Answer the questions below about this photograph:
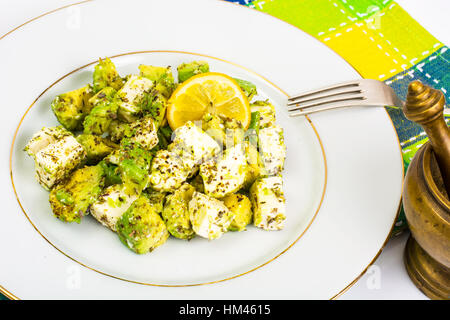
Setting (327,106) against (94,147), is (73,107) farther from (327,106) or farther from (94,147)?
(327,106)

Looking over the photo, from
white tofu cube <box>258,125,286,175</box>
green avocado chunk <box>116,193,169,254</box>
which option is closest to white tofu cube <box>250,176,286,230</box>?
white tofu cube <box>258,125,286,175</box>

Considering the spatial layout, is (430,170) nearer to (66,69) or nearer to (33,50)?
(66,69)

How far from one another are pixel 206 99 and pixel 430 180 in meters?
1.08

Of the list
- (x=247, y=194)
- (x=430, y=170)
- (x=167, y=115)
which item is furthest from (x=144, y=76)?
(x=430, y=170)

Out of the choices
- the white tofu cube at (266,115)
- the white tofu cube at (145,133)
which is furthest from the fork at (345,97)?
the white tofu cube at (145,133)

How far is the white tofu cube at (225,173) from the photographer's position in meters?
2.06

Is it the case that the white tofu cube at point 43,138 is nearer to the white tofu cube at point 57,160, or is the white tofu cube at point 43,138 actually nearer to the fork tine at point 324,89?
the white tofu cube at point 57,160

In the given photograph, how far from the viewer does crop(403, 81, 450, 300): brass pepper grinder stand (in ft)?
5.21

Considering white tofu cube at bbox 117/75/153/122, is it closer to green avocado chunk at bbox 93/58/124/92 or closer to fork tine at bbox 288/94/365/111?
green avocado chunk at bbox 93/58/124/92

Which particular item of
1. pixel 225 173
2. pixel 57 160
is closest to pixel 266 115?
pixel 225 173

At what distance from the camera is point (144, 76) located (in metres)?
2.43

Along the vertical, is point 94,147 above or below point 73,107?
below

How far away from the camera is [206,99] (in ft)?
7.47

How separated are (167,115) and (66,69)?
65 centimetres
